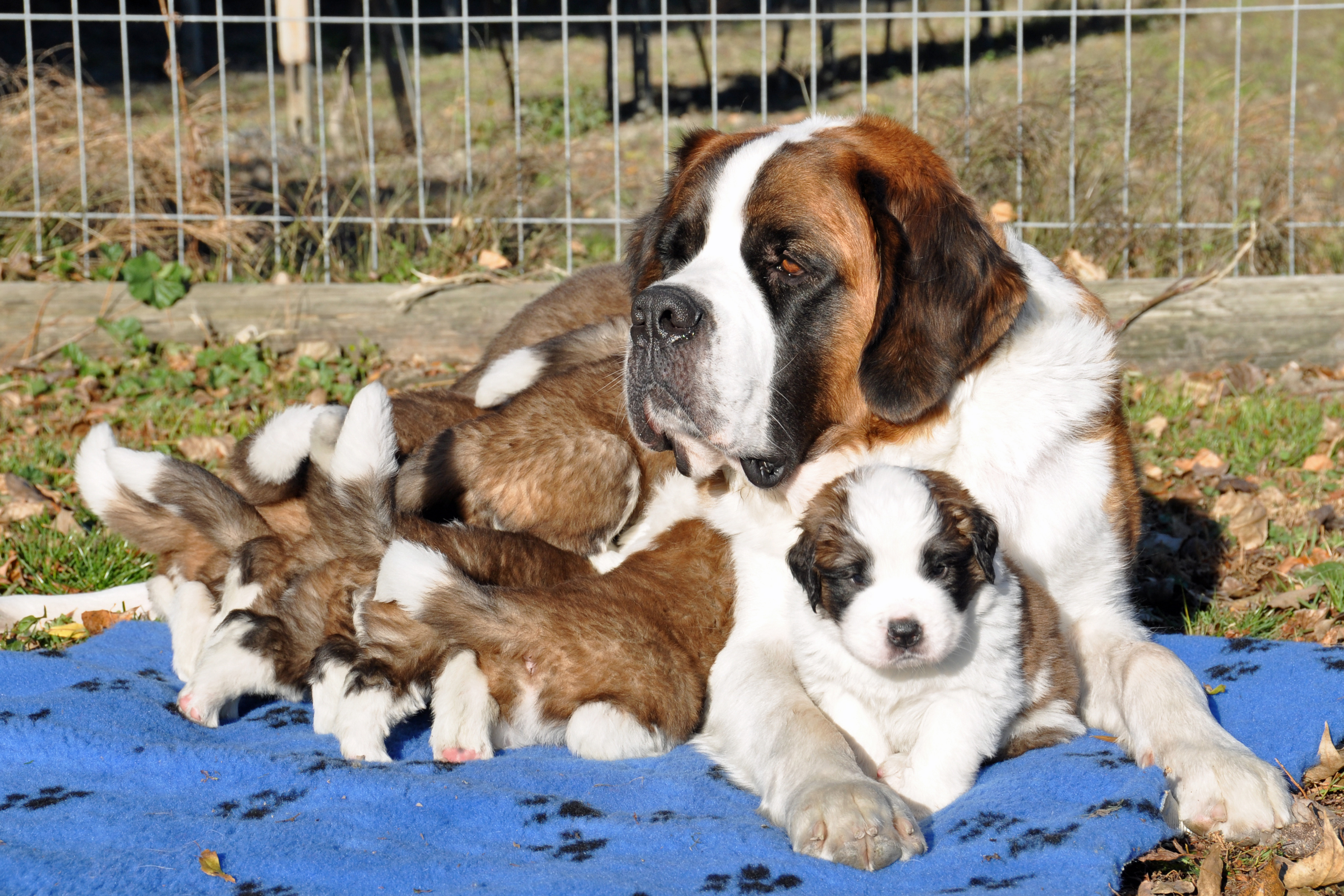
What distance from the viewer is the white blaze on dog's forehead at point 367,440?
112 inches

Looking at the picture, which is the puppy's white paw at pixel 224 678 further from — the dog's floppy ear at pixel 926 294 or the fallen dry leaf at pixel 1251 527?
the fallen dry leaf at pixel 1251 527

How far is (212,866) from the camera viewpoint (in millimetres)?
2109

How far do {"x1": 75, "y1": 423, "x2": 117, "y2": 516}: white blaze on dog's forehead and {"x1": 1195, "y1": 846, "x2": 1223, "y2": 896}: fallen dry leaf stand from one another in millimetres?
2850

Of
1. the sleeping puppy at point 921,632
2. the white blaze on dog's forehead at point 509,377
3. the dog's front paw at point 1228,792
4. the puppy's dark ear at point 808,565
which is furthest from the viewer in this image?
the white blaze on dog's forehead at point 509,377

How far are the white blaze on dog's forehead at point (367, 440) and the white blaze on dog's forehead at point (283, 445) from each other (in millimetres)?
231

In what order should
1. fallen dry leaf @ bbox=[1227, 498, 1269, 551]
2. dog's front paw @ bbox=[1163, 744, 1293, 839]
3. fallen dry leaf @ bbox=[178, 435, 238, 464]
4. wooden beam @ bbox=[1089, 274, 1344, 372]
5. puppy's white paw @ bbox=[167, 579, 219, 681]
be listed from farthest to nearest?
wooden beam @ bbox=[1089, 274, 1344, 372] → fallen dry leaf @ bbox=[178, 435, 238, 464] → fallen dry leaf @ bbox=[1227, 498, 1269, 551] → puppy's white paw @ bbox=[167, 579, 219, 681] → dog's front paw @ bbox=[1163, 744, 1293, 839]

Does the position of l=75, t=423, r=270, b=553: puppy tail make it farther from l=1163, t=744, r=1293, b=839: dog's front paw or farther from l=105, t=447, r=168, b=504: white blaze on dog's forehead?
l=1163, t=744, r=1293, b=839: dog's front paw

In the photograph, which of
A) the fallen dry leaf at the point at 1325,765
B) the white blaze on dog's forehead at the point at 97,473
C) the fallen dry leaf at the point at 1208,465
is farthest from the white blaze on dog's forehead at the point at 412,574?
the fallen dry leaf at the point at 1208,465

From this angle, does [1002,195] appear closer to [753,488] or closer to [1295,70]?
[1295,70]

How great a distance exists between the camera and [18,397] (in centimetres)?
567

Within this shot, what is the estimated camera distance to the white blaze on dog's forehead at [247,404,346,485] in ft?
10.4

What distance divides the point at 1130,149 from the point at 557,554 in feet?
15.1

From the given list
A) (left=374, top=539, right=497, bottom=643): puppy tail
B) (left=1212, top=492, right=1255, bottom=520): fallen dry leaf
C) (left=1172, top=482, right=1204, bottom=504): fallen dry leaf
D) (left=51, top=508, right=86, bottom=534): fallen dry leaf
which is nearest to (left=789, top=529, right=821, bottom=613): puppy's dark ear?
(left=374, top=539, right=497, bottom=643): puppy tail

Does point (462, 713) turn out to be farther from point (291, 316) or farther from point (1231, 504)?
point (291, 316)
